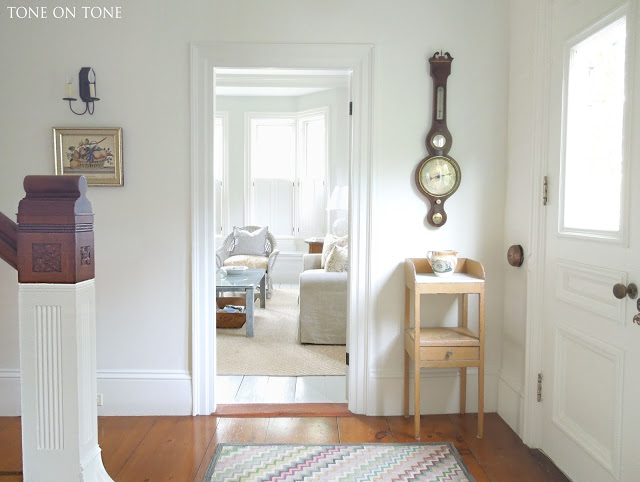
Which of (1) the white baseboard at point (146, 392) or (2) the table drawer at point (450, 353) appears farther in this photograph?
(1) the white baseboard at point (146, 392)

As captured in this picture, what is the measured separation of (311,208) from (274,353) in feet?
12.3

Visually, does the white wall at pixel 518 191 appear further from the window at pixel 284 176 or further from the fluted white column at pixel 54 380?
the window at pixel 284 176

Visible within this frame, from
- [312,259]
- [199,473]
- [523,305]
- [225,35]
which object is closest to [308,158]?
[312,259]

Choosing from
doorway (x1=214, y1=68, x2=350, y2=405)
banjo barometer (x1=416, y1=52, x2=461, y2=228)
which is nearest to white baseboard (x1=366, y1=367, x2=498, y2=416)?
banjo barometer (x1=416, y1=52, x2=461, y2=228)

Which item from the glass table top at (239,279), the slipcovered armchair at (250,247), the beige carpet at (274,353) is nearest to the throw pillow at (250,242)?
the slipcovered armchair at (250,247)

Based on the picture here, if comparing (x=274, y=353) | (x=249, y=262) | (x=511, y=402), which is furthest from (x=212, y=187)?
(x=249, y=262)

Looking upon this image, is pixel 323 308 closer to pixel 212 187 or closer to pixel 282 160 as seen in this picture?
pixel 212 187

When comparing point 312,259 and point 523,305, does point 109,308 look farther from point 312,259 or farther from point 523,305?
point 312,259

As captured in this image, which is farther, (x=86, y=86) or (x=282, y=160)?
(x=282, y=160)

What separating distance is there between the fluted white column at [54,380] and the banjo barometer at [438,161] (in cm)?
222

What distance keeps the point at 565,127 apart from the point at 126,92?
2389mm

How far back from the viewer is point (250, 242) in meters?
7.12

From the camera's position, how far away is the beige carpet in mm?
4016

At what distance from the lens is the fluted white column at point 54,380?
1.24m
